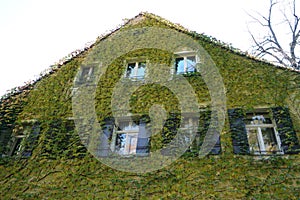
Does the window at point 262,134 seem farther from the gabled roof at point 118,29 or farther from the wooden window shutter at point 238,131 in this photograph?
the gabled roof at point 118,29

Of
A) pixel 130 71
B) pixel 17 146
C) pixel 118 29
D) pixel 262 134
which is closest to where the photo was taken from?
pixel 262 134

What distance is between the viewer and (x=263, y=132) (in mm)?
6945

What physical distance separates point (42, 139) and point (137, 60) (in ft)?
13.4

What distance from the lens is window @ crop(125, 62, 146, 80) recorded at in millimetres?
9117

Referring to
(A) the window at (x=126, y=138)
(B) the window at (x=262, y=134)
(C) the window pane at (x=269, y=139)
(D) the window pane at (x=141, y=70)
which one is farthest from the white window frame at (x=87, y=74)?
(C) the window pane at (x=269, y=139)

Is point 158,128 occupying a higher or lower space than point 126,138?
higher

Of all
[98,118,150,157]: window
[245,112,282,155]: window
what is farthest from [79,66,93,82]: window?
[245,112,282,155]: window

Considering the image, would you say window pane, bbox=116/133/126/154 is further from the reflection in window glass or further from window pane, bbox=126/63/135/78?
the reflection in window glass

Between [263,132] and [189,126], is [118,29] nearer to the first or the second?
[189,126]

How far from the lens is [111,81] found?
9.01 meters

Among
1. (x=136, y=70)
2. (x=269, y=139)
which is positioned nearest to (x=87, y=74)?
(x=136, y=70)

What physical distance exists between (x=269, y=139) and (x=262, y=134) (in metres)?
0.20

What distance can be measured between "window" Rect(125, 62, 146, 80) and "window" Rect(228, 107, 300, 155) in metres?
3.23

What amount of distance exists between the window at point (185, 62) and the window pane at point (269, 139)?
2928 mm
